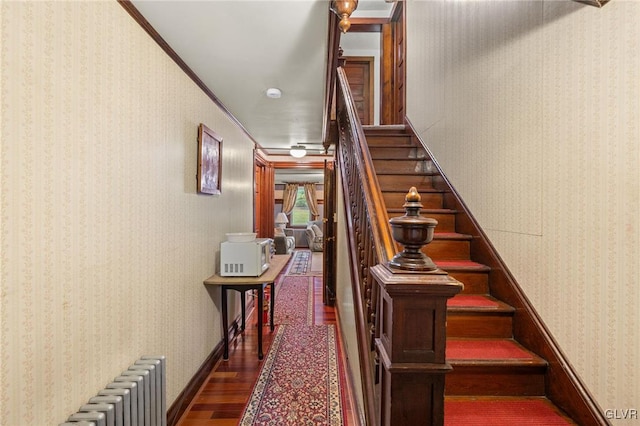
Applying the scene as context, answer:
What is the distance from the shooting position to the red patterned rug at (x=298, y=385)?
1.91 m

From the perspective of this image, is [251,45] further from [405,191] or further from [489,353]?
[489,353]

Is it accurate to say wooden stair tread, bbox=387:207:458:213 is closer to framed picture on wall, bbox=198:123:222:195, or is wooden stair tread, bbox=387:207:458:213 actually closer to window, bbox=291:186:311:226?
framed picture on wall, bbox=198:123:222:195

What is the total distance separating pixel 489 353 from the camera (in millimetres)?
1438

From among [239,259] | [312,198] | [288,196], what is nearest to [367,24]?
[239,259]

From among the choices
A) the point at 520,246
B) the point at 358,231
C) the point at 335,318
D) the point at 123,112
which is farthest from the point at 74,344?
the point at 335,318

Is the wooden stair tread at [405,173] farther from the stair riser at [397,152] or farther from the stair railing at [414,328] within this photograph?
the stair railing at [414,328]

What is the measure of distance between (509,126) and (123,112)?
6.67ft

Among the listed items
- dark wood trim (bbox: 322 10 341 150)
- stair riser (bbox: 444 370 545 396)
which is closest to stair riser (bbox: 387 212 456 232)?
stair riser (bbox: 444 370 545 396)

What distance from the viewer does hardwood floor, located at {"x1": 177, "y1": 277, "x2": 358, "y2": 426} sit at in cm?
Answer: 192

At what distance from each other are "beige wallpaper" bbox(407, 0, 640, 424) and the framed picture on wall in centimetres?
197

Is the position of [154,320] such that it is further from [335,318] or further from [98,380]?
[335,318]

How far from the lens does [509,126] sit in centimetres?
170

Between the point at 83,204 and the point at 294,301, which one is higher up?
the point at 83,204

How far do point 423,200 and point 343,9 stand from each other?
163 centimetres
